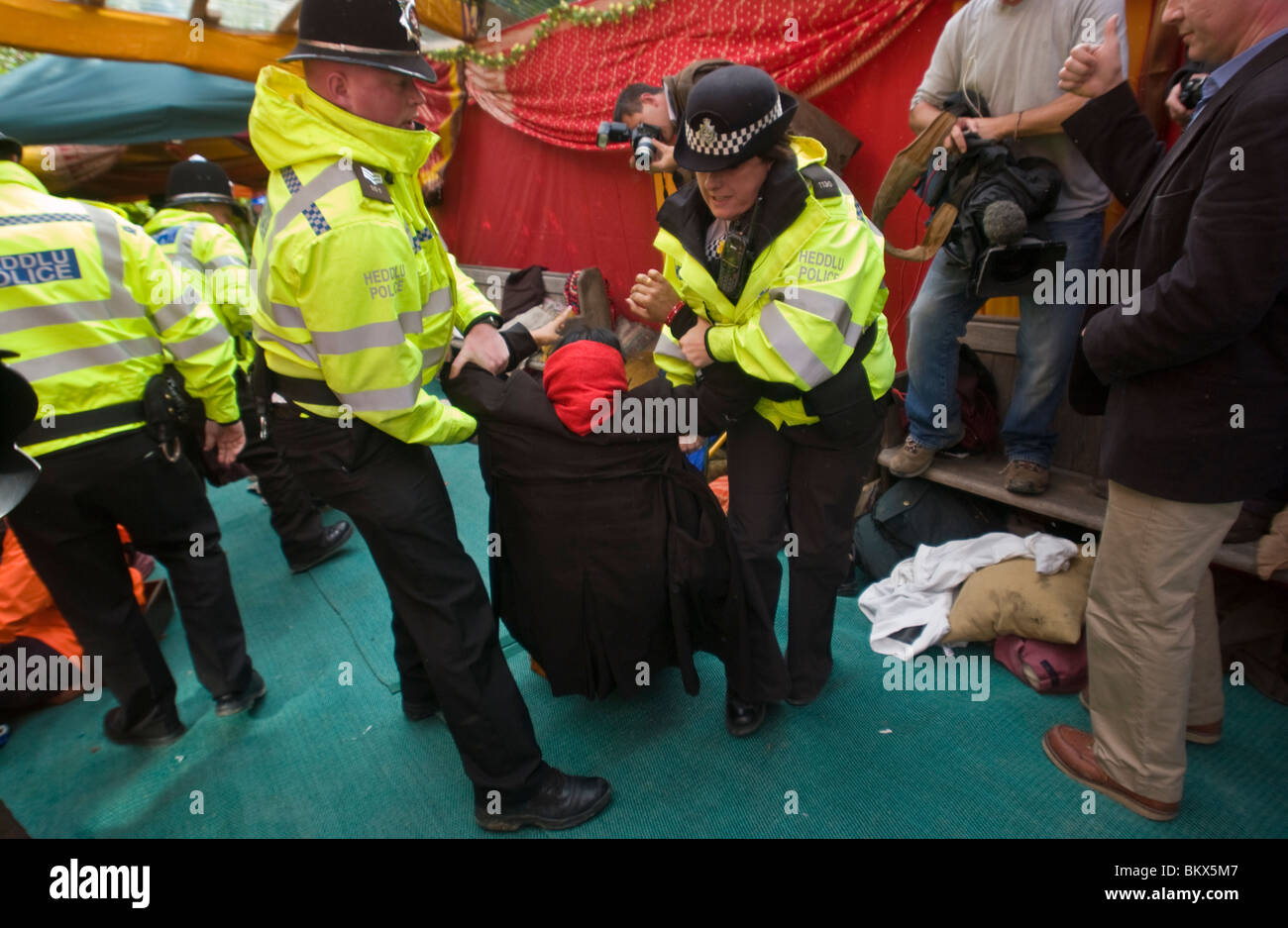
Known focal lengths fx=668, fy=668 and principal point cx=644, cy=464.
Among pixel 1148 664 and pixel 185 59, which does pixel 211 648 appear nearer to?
pixel 1148 664

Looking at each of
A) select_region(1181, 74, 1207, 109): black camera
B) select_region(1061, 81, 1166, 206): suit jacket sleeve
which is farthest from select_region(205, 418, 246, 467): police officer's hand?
select_region(1181, 74, 1207, 109): black camera

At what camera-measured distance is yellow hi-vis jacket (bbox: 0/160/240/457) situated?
182cm

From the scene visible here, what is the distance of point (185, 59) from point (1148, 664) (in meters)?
6.37

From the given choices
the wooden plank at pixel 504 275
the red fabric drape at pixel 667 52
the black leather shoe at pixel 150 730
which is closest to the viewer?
the black leather shoe at pixel 150 730

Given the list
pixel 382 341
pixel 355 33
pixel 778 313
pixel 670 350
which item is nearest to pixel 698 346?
pixel 670 350

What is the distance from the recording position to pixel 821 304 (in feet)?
5.17

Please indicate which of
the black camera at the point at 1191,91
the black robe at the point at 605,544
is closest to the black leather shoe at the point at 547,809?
the black robe at the point at 605,544

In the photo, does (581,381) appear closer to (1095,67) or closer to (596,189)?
(1095,67)

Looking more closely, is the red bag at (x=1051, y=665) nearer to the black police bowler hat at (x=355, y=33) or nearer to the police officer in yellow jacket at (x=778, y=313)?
the police officer in yellow jacket at (x=778, y=313)

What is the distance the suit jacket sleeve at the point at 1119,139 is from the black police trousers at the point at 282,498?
11.5 feet

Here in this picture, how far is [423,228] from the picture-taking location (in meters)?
1.67

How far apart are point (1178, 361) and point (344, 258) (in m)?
1.76

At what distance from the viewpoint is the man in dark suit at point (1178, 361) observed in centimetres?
125

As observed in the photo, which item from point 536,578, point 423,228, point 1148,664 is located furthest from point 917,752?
point 423,228
